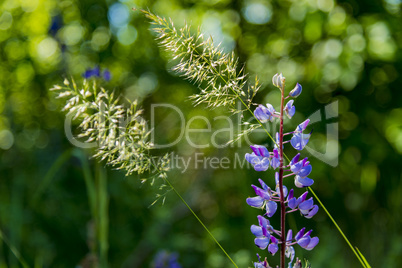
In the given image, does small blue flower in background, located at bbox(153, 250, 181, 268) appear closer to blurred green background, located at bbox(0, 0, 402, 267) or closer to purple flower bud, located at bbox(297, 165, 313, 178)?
blurred green background, located at bbox(0, 0, 402, 267)

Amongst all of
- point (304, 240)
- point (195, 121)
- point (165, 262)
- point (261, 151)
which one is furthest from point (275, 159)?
point (195, 121)

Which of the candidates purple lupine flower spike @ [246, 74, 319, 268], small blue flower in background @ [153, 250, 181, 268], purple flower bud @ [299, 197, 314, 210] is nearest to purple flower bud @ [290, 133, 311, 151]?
purple lupine flower spike @ [246, 74, 319, 268]

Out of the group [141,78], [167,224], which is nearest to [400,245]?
[167,224]

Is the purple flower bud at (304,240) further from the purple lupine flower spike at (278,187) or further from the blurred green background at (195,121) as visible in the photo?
the blurred green background at (195,121)

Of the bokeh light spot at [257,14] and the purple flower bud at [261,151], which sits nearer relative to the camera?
the purple flower bud at [261,151]

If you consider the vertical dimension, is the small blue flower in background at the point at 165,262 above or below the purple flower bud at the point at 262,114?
below

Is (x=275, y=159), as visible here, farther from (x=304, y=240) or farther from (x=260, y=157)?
(x=304, y=240)

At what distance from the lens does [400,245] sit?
2.45 metres

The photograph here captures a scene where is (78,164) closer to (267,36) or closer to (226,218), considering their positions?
(226,218)

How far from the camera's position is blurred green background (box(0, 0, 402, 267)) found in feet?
9.27

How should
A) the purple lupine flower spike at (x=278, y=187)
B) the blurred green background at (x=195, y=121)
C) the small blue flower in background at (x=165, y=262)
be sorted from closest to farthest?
the purple lupine flower spike at (x=278, y=187)
the small blue flower in background at (x=165, y=262)
the blurred green background at (x=195, y=121)

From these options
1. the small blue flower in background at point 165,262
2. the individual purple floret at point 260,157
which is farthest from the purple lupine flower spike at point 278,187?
the small blue flower in background at point 165,262

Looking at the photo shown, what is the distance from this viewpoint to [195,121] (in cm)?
371

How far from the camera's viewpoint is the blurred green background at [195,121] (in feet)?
9.27
